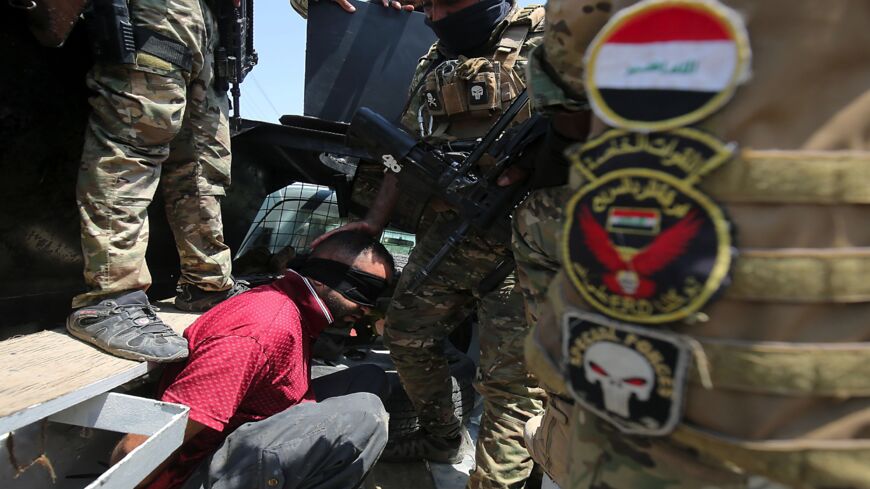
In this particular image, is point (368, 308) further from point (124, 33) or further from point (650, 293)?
point (650, 293)

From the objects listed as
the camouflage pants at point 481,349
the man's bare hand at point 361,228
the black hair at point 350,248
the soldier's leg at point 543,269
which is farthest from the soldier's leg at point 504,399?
the man's bare hand at point 361,228

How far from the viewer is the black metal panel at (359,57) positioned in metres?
3.72

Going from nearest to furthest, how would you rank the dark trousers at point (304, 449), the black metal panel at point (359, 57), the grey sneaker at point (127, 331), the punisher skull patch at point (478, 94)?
the dark trousers at point (304, 449)
the grey sneaker at point (127, 331)
the punisher skull patch at point (478, 94)
the black metal panel at point (359, 57)

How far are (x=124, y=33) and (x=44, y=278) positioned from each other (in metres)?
1.08

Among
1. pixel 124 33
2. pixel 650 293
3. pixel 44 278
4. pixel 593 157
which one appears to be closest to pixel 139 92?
pixel 124 33

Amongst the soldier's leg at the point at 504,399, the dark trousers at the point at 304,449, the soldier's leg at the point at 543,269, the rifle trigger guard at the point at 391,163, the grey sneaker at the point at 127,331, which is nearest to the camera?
the soldier's leg at the point at 543,269

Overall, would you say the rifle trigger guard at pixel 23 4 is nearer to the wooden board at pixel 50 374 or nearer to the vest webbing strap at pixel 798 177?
the wooden board at pixel 50 374

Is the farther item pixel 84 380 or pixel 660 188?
pixel 84 380

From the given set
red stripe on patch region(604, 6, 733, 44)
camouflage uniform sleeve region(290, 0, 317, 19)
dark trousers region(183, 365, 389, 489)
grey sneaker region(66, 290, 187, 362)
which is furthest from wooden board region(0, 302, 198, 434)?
camouflage uniform sleeve region(290, 0, 317, 19)

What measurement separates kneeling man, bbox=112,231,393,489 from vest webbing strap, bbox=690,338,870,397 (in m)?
1.14

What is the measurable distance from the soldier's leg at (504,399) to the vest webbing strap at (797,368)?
127 cm

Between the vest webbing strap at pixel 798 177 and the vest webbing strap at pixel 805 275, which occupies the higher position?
the vest webbing strap at pixel 798 177

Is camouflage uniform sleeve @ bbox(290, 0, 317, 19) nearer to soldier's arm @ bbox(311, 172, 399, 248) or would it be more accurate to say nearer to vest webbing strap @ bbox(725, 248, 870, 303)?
soldier's arm @ bbox(311, 172, 399, 248)

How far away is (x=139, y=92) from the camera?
6.12 ft
